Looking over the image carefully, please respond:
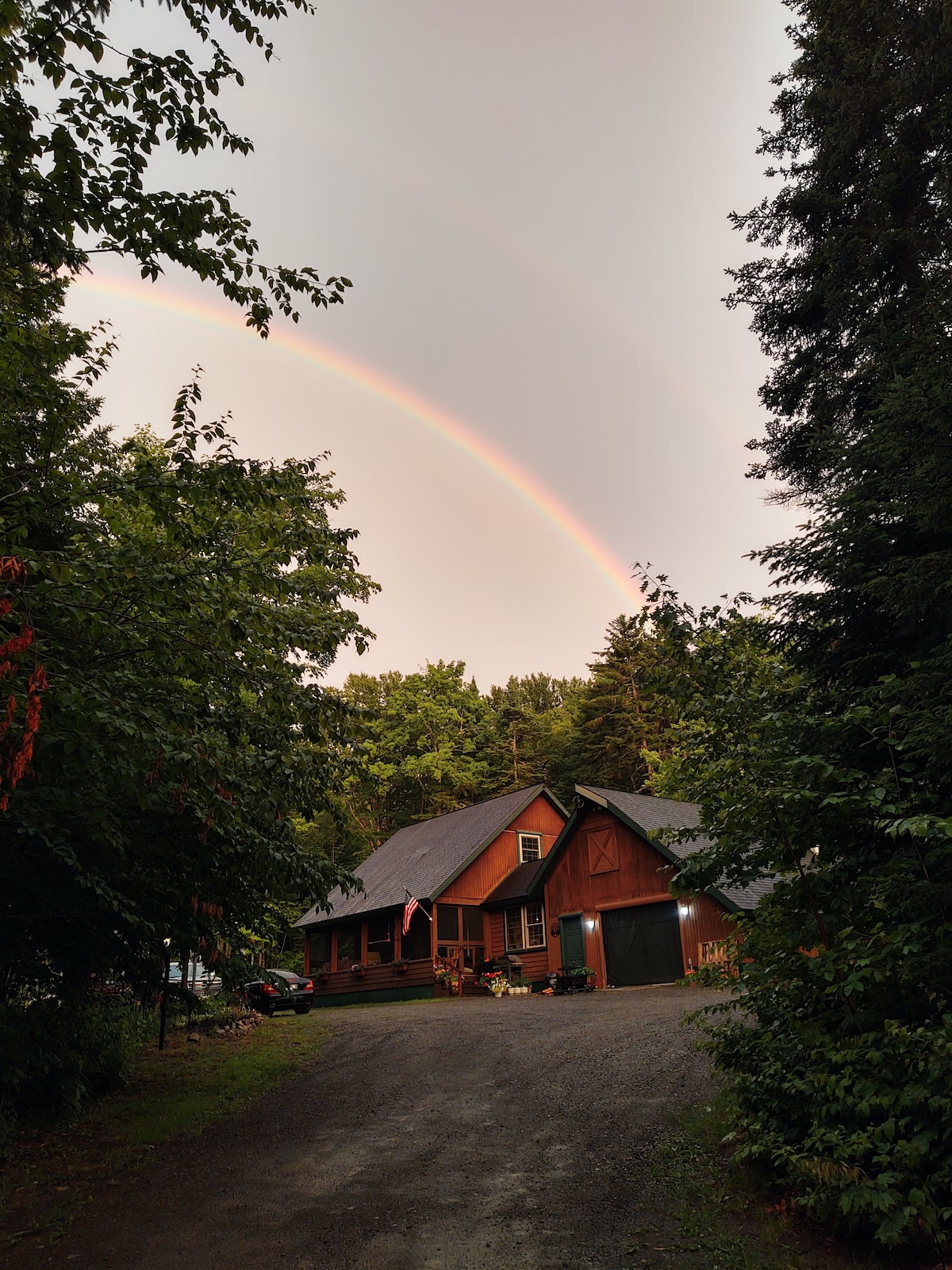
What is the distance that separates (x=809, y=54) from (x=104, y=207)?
11.6 m

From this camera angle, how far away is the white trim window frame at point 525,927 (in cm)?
2930

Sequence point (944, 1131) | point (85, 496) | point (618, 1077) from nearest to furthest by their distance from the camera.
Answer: point (944, 1131)
point (85, 496)
point (618, 1077)

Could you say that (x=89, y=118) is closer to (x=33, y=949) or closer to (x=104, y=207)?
(x=104, y=207)

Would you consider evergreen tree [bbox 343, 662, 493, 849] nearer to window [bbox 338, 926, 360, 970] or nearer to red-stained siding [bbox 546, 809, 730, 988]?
window [bbox 338, 926, 360, 970]

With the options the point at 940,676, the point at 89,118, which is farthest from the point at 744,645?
the point at 89,118

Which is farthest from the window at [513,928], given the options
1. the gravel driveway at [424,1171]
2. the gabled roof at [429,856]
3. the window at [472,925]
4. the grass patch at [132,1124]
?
the gravel driveway at [424,1171]

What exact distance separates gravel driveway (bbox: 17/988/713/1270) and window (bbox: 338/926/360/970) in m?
19.5

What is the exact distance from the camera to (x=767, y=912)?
714 centimetres

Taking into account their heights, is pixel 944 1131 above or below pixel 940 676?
below

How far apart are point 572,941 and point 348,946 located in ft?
34.6

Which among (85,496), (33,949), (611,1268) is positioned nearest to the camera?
(611,1268)

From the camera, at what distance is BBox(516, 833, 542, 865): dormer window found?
34.2 meters

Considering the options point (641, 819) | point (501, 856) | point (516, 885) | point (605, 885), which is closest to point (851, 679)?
point (641, 819)

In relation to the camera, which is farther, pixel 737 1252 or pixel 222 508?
pixel 222 508
